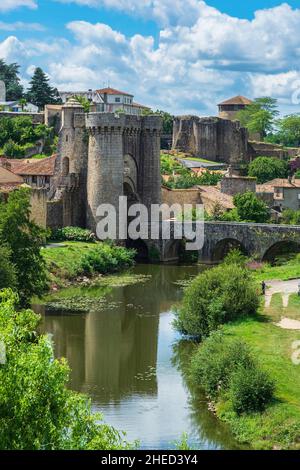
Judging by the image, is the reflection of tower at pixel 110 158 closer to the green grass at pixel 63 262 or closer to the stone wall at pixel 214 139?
the green grass at pixel 63 262

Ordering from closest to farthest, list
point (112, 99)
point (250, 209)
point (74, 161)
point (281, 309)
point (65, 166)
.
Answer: point (281, 309), point (74, 161), point (65, 166), point (250, 209), point (112, 99)

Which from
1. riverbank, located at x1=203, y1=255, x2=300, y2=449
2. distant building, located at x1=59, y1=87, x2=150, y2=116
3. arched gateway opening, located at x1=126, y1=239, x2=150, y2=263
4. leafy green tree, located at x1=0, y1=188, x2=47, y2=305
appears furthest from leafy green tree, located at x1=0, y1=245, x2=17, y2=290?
distant building, located at x1=59, y1=87, x2=150, y2=116

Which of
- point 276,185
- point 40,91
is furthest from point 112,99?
point 276,185

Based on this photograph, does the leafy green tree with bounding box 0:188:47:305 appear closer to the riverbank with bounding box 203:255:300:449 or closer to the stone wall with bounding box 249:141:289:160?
the riverbank with bounding box 203:255:300:449

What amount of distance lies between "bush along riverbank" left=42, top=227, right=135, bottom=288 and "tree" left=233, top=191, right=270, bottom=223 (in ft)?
34.3

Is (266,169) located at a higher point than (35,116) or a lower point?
lower

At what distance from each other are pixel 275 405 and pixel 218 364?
340cm

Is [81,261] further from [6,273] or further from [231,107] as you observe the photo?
[231,107]

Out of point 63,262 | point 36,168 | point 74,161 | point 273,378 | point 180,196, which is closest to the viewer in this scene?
point 273,378

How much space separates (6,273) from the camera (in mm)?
37750

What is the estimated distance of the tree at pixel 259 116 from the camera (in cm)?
12438

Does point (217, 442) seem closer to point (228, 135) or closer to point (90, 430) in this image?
point (90, 430)

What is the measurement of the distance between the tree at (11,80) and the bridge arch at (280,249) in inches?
2591

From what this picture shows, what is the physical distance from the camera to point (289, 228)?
60.2m
